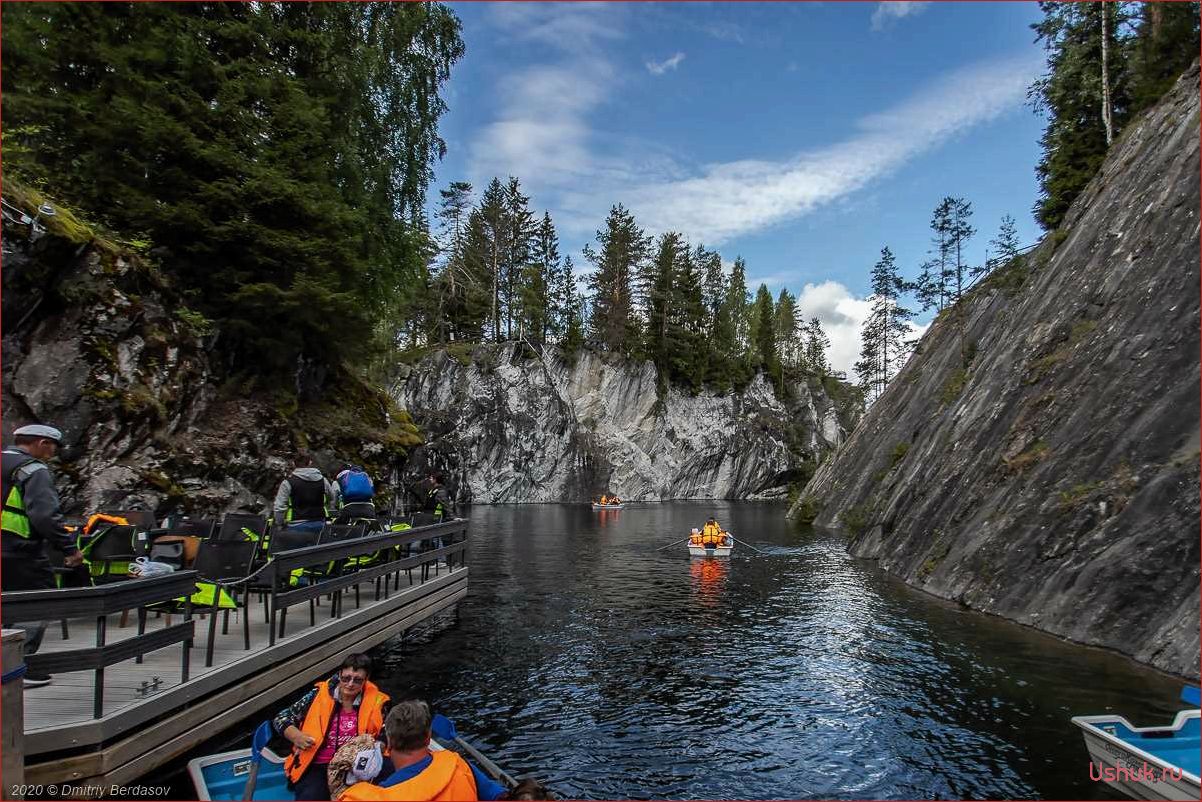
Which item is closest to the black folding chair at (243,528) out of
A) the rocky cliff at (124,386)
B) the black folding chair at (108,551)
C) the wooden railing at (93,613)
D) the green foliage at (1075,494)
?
the black folding chair at (108,551)

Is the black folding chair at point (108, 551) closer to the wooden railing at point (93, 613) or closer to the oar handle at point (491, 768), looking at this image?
the wooden railing at point (93, 613)

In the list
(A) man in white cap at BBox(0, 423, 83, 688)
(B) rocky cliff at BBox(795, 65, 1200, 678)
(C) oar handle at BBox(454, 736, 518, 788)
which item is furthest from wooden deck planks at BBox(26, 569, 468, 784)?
(B) rocky cliff at BBox(795, 65, 1200, 678)

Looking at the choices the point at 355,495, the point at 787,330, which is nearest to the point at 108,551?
the point at 355,495

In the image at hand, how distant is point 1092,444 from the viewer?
54.1 feet

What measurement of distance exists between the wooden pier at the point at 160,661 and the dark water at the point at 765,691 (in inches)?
77.4

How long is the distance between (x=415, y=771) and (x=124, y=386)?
15.6m

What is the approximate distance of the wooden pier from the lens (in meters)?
5.83

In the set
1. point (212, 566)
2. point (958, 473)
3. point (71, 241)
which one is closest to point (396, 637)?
point (212, 566)

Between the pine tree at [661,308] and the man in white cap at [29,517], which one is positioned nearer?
the man in white cap at [29,517]

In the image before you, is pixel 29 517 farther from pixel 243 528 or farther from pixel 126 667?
pixel 243 528

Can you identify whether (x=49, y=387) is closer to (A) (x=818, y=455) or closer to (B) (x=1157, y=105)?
(B) (x=1157, y=105)

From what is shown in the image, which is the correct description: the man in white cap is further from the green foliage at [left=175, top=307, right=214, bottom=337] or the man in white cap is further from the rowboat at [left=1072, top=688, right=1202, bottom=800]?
the green foliage at [left=175, top=307, right=214, bottom=337]

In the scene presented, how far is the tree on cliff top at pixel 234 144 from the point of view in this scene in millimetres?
17000

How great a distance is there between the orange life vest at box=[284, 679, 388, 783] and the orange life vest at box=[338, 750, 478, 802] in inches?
68.4
